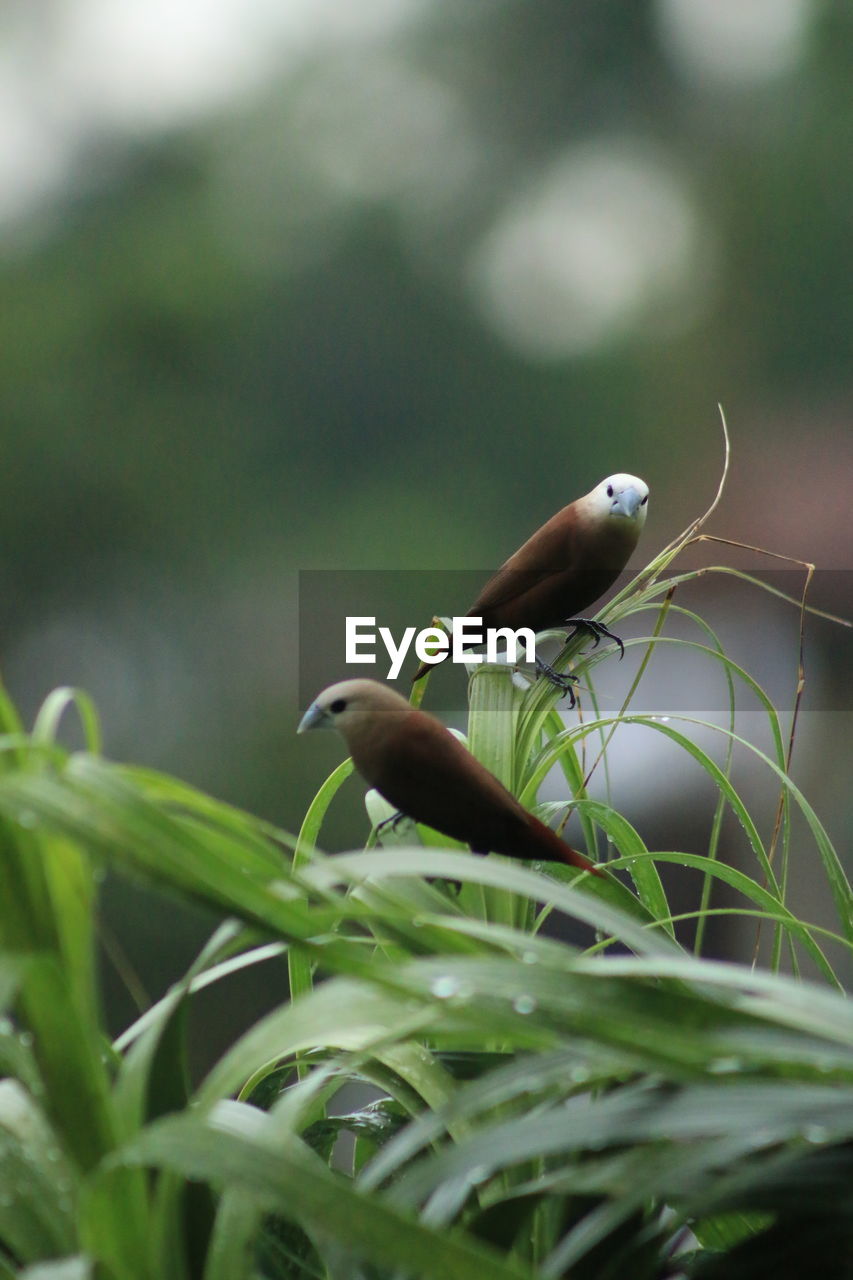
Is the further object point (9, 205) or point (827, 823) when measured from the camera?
point (9, 205)

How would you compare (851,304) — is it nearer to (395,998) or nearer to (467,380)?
(467,380)

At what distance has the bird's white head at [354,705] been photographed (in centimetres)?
42

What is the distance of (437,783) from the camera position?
1.31 ft

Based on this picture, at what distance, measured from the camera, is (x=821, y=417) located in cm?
284

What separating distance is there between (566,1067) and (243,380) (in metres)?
3.07

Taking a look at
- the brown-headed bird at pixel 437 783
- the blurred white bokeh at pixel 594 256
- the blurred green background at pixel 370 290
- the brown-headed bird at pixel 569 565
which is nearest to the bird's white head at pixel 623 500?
the brown-headed bird at pixel 569 565

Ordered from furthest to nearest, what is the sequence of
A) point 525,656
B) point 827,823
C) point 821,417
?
point 821,417
point 827,823
point 525,656

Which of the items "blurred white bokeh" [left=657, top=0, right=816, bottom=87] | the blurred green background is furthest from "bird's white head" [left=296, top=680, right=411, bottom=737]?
"blurred white bokeh" [left=657, top=0, right=816, bottom=87]

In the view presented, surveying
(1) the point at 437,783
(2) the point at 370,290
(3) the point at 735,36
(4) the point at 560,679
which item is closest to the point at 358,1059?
(1) the point at 437,783

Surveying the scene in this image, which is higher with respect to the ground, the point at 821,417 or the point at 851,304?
the point at 851,304

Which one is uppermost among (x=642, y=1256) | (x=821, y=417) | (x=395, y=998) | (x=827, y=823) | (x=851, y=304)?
(x=851, y=304)

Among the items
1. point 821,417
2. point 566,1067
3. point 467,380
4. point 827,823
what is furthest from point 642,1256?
point 467,380

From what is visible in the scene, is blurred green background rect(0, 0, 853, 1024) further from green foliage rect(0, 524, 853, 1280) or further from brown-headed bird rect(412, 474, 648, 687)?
green foliage rect(0, 524, 853, 1280)

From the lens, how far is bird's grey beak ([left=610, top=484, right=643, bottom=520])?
575 millimetres
